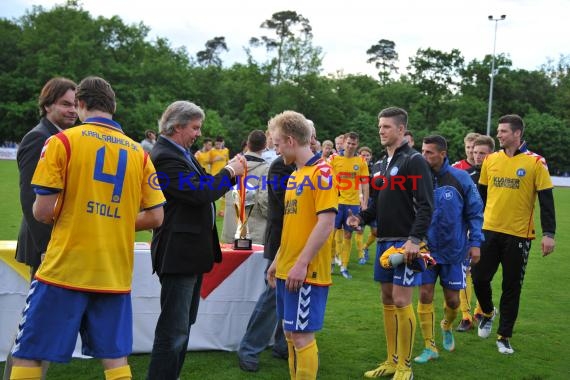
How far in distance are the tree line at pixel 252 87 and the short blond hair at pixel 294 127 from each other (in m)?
48.1

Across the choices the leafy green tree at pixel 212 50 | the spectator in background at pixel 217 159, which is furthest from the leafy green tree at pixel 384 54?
the spectator in background at pixel 217 159

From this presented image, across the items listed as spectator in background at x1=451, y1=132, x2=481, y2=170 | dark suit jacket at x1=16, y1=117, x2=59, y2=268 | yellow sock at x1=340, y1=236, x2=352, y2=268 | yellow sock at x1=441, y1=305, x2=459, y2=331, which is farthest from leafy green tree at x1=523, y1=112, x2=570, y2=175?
dark suit jacket at x1=16, y1=117, x2=59, y2=268

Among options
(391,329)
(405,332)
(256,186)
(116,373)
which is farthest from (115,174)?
(256,186)

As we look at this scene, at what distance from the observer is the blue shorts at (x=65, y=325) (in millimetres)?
2967

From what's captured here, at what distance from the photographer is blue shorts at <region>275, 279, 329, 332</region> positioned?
3717 mm

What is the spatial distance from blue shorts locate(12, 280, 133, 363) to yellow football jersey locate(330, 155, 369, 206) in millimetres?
7646

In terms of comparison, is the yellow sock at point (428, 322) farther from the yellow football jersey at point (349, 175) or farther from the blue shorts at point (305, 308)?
the yellow football jersey at point (349, 175)

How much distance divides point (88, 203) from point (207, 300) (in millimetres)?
2584

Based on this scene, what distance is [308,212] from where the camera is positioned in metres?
3.76

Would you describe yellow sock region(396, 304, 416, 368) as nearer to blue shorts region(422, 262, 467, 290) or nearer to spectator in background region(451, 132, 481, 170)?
blue shorts region(422, 262, 467, 290)

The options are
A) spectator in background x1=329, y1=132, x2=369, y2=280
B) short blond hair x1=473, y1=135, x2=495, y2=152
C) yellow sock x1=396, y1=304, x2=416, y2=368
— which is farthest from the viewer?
spectator in background x1=329, y1=132, x2=369, y2=280

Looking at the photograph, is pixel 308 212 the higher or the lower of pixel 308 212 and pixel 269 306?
the higher

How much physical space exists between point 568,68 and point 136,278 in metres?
80.7

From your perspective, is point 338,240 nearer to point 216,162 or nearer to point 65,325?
point 65,325
